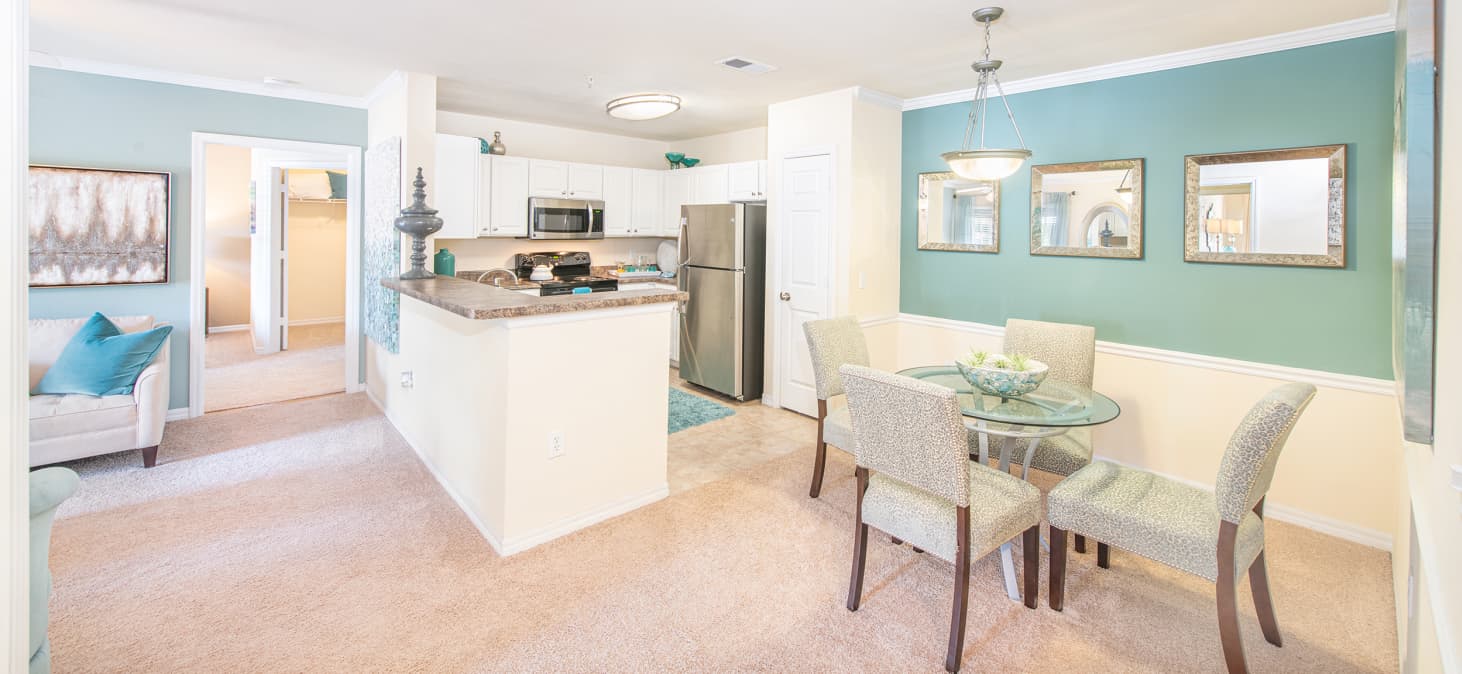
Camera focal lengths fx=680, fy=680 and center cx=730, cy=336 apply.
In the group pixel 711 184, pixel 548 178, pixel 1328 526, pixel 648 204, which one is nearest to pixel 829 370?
pixel 1328 526

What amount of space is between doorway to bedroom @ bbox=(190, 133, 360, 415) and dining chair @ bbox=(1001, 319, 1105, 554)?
463 cm

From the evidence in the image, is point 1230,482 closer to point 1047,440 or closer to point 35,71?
point 1047,440

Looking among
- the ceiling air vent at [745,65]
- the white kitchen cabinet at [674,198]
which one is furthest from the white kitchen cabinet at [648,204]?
the ceiling air vent at [745,65]

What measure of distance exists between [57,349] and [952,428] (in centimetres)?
474

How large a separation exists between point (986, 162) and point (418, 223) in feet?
9.71

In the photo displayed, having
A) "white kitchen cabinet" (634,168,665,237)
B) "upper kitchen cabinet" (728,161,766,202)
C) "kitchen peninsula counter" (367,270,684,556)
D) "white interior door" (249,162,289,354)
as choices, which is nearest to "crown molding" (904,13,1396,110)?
"upper kitchen cabinet" (728,161,766,202)

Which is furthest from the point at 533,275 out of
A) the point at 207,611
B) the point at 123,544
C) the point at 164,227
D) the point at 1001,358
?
the point at 1001,358

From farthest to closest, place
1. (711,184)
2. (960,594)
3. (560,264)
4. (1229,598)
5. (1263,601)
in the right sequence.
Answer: (560,264) → (711,184) → (1263,601) → (960,594) → (1229,598)

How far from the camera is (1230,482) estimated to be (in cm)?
193

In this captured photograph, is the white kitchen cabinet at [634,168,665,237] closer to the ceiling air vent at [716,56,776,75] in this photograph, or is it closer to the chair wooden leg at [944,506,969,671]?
the ceiling air vent at [716,56,776,75]

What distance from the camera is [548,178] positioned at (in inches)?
224

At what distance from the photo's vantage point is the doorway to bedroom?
5.50 metres

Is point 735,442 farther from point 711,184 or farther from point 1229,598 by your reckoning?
point 1229,598

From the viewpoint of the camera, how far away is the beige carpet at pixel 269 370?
5258 millimetres
